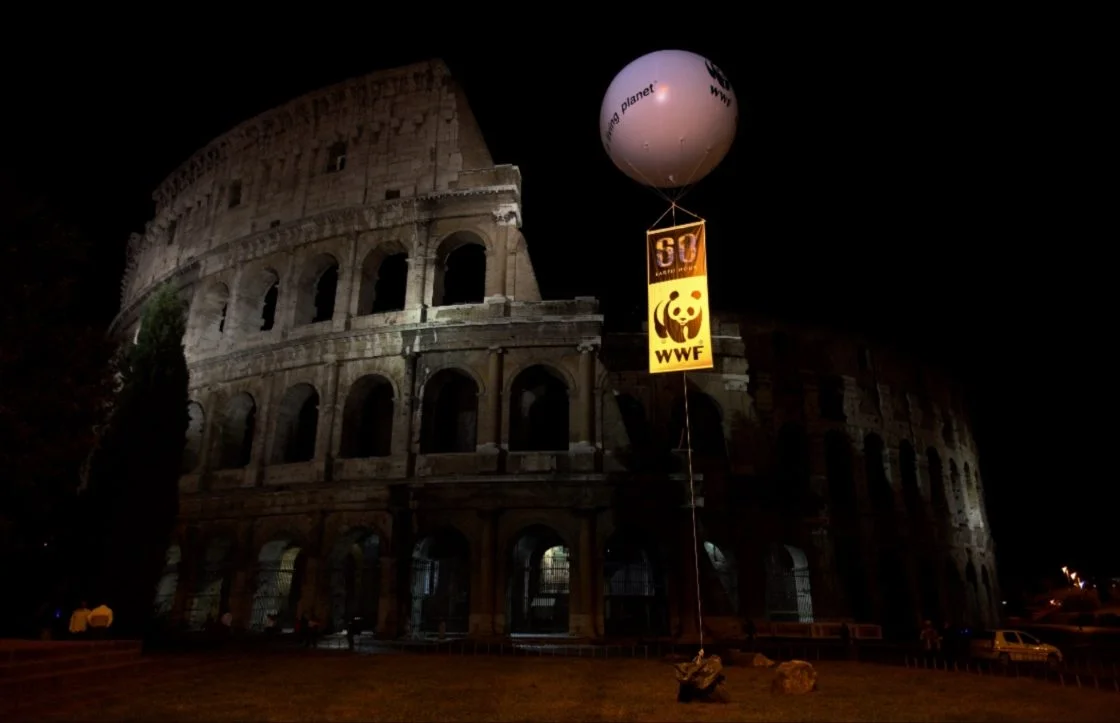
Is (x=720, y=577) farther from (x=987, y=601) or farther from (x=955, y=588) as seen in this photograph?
(x=987, y=601)

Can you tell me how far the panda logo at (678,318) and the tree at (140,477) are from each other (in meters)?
13.4

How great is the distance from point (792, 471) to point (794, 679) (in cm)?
1325

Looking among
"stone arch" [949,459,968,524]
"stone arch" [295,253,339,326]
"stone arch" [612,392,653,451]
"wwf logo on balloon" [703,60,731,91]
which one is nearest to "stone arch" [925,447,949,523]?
"stone arch" [949,459,968,524]

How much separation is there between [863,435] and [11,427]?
2458cm

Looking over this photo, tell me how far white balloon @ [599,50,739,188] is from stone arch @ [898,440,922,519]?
1911cm

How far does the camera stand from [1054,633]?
28203mm

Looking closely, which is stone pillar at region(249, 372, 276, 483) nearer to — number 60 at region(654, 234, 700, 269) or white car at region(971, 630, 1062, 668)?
number 60 at region(654, 234, 700, 269)

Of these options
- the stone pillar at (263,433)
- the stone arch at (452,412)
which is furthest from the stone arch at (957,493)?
the stone pillar at (263,433)

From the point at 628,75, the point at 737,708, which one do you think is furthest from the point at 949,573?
the point at 628,75

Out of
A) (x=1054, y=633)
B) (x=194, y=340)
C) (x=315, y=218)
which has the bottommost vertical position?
(x=1054, y=633)

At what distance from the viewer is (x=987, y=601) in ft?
95.9

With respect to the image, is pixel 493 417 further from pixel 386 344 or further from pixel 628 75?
pixel 628 75

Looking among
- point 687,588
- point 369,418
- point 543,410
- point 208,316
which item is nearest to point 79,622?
point 369,418

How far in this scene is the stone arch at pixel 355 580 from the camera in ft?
67.8
